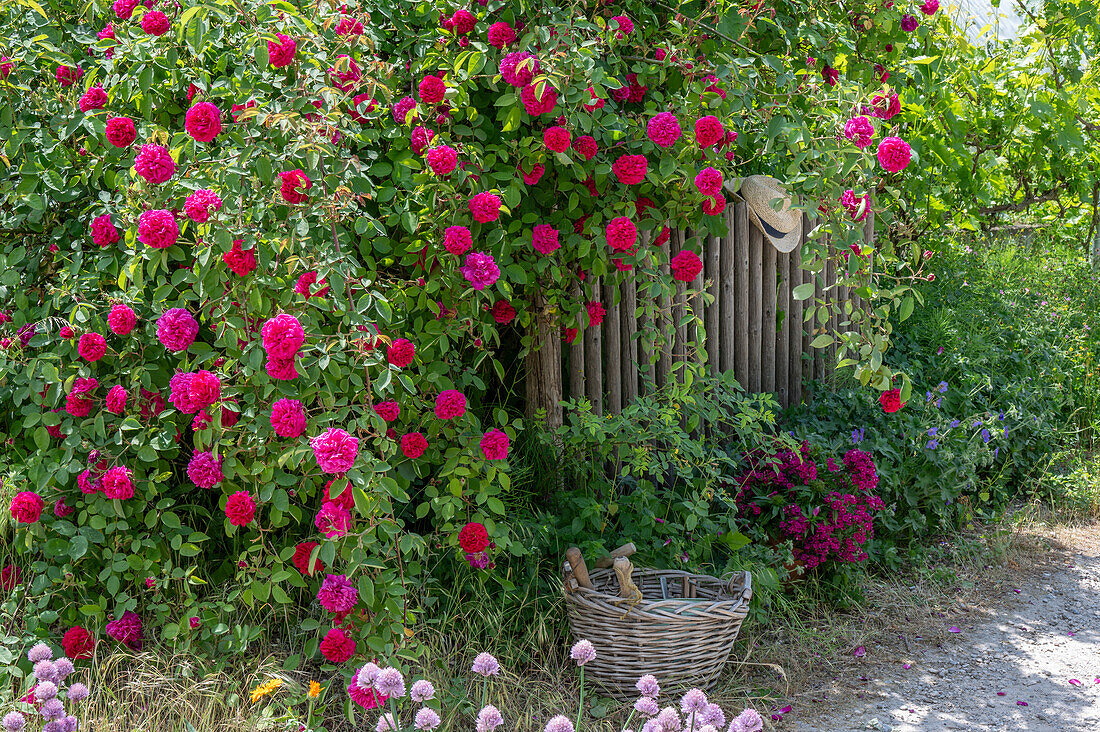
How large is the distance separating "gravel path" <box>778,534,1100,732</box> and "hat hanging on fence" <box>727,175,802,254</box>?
5.91ft

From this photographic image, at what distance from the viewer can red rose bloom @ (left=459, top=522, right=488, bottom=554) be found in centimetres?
266

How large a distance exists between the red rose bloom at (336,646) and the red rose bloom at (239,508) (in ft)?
1.23

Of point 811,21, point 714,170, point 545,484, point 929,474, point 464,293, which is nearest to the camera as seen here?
point 464,293

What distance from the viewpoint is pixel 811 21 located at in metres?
3.23

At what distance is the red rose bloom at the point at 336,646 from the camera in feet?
7.63

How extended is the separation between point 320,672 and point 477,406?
1.15m

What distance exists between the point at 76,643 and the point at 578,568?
1484 millimetres

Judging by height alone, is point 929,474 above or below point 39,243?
below

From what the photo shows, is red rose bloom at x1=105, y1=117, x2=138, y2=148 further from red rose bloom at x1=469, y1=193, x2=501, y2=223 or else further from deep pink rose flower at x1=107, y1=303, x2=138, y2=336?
red rose bloom at x1=469, y1=193, x2=501, y2=223

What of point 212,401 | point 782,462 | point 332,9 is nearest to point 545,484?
point 782,462

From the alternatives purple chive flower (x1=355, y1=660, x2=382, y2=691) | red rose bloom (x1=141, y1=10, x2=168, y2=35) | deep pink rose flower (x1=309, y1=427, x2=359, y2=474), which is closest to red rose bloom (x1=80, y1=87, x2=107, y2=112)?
red rose bloom (x1=141, y1=10, x2=168, y2=35)

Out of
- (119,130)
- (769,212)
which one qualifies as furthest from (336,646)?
(769,212)

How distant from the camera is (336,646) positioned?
2.33 metres

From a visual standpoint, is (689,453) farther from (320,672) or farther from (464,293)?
(320,672)
